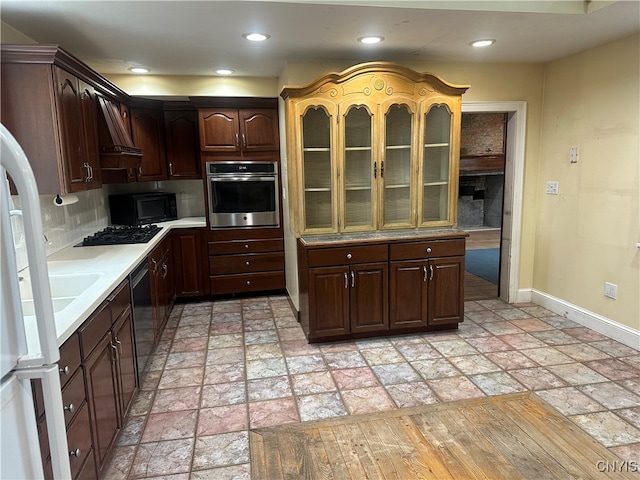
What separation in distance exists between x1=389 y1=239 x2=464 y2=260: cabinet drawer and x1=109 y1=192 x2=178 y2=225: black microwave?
103 inches

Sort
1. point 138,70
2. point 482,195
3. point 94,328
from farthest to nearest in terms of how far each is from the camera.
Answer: point 482,195
point 138,70
point 94,328

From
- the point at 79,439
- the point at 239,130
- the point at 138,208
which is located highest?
the point at 239,130

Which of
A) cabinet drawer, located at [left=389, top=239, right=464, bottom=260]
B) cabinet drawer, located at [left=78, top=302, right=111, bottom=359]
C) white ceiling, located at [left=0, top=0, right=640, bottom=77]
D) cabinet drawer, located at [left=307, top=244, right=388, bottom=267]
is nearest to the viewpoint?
cabinet drawer, located at [left=78, top=302, right=111, bottom=359]

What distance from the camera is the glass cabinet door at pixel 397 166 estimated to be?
11.6ft

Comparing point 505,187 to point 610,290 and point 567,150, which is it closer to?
point 567,150

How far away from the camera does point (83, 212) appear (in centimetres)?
360

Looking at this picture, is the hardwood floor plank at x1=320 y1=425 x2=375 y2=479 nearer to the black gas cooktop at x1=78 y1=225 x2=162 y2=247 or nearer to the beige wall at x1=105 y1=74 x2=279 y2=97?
the black gas cooktop at x1=78 y1=225 x2=162 y2=247

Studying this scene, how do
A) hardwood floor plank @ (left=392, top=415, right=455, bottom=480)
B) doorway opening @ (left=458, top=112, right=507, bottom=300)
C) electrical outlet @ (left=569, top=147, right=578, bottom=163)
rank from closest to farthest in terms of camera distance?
1. hardwood floor plank @ (left=392, top=415, right=455, bottom=480)
2. electrical outlet @ (left=569, top=147, right=578, bottom=163)
3. doorway opening @ (left=458, top=112, right=507, bottom=300)

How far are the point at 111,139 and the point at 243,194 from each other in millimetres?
1548

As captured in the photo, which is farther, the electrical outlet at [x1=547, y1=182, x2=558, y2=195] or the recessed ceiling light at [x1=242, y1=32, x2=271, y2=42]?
the electrical outlet at [x1=547, y1=182, x2=558, y2=195]

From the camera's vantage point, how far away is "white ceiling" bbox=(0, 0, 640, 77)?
2395 mm

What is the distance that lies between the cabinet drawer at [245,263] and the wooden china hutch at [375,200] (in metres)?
1.05

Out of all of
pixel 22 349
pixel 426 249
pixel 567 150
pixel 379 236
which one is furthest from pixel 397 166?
pixel 22 349

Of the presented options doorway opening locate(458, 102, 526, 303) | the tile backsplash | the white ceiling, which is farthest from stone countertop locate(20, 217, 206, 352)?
doorway opening locate(458, 102, 526, 303)
